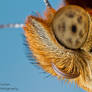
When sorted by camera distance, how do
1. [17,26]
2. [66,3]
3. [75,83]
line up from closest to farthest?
[17,26], [66,3], [75,83]

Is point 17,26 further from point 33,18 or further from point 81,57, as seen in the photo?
point 81,57

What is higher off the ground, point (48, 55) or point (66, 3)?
point (66, 3)

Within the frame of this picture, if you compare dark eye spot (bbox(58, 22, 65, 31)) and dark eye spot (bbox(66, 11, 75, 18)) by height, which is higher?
dark eye spot (bbox(66, 11, 75, 18))

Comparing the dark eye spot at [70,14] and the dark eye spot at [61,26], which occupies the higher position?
the dark eye spot at [70,14]

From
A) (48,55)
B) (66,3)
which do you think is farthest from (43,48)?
(66,3)

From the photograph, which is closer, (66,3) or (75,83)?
(66,3)
